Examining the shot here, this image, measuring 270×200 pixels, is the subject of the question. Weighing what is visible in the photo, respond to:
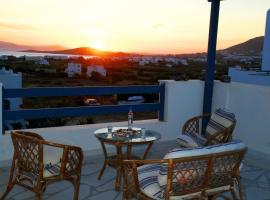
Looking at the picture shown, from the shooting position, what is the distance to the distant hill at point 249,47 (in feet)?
55.2

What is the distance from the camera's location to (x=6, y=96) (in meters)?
4.62

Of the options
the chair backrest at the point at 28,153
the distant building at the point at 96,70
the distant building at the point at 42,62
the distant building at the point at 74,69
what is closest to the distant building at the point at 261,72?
the distant building at the point at 96,70

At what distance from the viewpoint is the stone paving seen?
3.64 metres

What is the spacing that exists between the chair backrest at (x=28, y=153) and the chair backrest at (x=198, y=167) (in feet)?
3.59

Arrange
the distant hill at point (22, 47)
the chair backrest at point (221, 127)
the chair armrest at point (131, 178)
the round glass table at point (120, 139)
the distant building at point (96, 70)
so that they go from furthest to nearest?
the distant building at point (96, 70), the distant hill at point (22, 47), the chair backrest at point (221, 127), the round glass table at point (120, 139), the chair armrest at point (131, 178)

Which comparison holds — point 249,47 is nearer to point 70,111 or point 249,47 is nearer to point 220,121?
point 220,121

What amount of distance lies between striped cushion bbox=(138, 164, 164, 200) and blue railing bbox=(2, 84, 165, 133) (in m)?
2.29

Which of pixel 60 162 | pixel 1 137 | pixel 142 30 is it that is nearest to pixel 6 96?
pixel 1 137

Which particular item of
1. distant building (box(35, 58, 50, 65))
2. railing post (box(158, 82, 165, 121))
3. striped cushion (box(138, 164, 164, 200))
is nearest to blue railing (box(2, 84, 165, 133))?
railing post (box(158, 82, 165, 121))

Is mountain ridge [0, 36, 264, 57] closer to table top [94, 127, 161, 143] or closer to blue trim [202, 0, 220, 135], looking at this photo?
blue trim [202, 0, 220, 135]

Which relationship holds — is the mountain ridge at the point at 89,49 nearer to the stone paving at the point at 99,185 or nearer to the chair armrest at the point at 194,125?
the chair armrest at the point at 194,125

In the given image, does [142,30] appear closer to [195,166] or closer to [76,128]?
[76,128]

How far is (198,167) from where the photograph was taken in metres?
2.59

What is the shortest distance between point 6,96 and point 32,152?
6.16 ft
